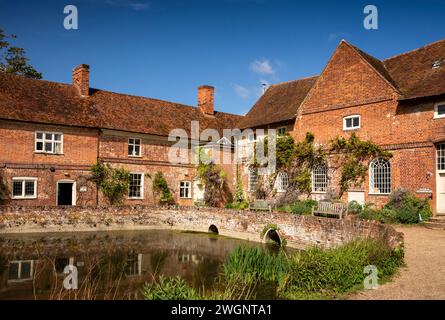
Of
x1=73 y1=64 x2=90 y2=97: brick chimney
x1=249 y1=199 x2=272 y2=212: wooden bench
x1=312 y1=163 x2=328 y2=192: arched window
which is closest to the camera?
x1=249 y1=199 x2=272 y2=212: wooden bench

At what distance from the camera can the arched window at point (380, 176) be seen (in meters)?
20.6

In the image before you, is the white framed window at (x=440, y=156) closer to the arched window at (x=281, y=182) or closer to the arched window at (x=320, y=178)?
the arched window at (x=320, y=178)

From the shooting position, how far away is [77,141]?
2550cm

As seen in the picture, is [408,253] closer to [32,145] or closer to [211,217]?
[211,217]

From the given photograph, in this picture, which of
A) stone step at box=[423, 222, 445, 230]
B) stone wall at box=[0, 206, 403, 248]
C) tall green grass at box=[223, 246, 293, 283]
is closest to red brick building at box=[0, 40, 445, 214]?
stone step at box=[423, 222, 445, 230]

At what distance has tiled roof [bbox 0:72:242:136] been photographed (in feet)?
79.6

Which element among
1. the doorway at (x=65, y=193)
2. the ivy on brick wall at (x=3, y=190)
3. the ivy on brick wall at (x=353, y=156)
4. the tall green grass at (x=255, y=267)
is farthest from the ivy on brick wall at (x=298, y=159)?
the ivy on brick wall at (x=3, y=190)

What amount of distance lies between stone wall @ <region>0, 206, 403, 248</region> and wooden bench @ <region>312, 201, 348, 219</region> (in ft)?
3.19

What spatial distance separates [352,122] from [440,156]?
17.2 ft

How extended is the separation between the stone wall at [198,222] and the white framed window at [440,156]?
5.57m

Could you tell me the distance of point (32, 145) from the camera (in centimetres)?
2380

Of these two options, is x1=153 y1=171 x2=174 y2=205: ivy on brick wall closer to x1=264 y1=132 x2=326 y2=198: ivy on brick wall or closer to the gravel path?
x1=264 y1=132 x2=326 y2=198: ivy on brick wall

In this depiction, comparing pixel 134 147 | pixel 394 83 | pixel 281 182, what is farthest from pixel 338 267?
pixel 134 147
